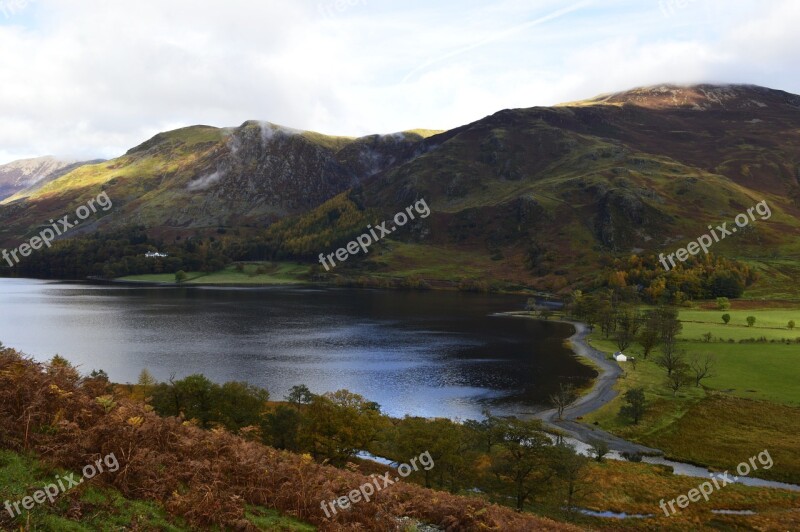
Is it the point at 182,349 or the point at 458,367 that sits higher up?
the point at 182,349

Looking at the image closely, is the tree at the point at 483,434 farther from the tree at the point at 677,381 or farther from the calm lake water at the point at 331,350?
the tree at the point at 677,381

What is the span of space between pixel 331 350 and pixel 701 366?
8354cm

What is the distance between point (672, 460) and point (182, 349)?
104624 mm

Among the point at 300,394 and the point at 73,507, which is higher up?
the point at 73,507

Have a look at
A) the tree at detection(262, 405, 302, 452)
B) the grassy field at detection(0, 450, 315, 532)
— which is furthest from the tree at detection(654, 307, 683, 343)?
the grassy field at detection(0, 450, 315, 532)

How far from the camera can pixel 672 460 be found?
67375mm

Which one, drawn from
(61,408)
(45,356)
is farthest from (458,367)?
(61,408)

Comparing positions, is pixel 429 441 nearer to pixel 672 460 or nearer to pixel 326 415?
pixel 326 415

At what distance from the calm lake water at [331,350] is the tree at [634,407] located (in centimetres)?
1458

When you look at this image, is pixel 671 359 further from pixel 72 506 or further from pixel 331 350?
pixel 72 506

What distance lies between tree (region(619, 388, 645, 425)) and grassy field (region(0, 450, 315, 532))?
76.5m

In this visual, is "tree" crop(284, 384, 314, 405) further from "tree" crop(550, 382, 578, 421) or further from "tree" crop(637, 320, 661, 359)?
"tree" crop(637, 320, 661, 359)

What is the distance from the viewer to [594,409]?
85812mm

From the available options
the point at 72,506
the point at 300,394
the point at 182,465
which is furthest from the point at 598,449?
the point at 72,506
